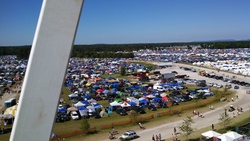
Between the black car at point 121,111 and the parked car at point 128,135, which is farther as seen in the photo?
the black car at point 121,111

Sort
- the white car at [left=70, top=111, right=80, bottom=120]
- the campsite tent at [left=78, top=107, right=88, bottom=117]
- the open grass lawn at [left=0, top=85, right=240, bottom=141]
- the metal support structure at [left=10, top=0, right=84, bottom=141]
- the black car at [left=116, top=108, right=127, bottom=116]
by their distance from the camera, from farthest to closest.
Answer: the black car at [left=116, top=108, right=127, bottom=116], the campsite tent at [left=78, top=107, right=88, bottom=117], the white car at [left=70, top=111, right=80, bottom=120], the open grass lawn at [left=0, top=85, right=240, bottom=141], the metal support structure at [left=10, top=0, right=84, bottom=141]

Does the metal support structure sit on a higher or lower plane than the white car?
higher

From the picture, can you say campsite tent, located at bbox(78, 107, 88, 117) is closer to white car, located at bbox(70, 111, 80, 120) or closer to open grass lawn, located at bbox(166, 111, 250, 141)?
white car, located at bbox(70, 111, 80, 120)

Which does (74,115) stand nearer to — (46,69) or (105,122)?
(105,122)

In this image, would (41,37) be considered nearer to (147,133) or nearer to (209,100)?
(147,133)

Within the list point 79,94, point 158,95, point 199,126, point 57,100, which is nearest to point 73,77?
point 79,94

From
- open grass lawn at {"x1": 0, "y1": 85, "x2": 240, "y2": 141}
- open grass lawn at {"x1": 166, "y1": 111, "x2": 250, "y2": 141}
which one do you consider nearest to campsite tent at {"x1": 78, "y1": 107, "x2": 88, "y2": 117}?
open grass lawn at {"x1": 0, "y1": 85, "x2": 240, "y2": 141}

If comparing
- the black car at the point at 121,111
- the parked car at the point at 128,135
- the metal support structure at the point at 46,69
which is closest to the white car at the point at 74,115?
the black car at the point at 121,111

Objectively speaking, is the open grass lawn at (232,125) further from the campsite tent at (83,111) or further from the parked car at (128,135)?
the campsite tent at (83,111)
